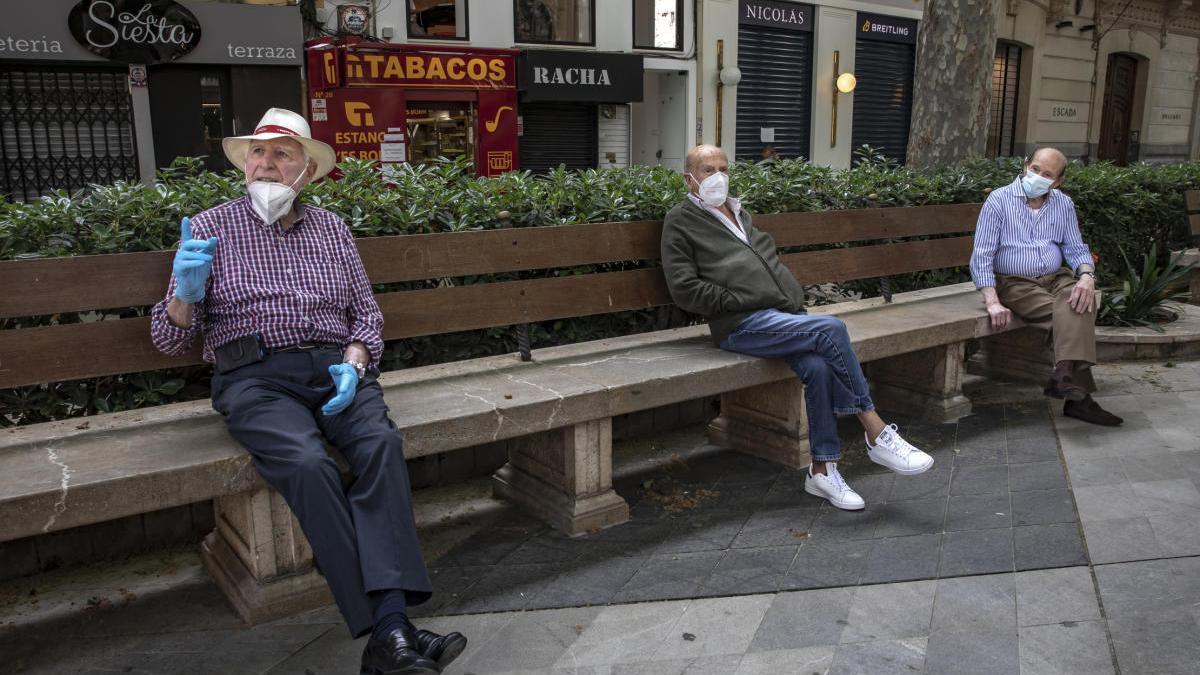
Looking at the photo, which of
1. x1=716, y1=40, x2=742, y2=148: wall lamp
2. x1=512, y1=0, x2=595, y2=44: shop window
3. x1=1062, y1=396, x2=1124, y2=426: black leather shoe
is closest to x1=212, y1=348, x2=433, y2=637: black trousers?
x1=1062, y1=396, x2=1124, y2=426: black leather shoe

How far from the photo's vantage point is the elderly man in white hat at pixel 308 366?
2.76m

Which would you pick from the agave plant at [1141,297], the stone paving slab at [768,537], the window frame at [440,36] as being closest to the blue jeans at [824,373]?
the stone paving slab at [768,537]

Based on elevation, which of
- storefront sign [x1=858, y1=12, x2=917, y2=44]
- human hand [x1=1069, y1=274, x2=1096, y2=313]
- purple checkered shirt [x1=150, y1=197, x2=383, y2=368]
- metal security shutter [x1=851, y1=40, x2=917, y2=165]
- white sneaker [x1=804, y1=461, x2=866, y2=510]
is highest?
storefront sign [x1=858, y1=12, x2=917, y2=44]

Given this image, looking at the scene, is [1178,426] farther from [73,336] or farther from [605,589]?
→ [73,336]

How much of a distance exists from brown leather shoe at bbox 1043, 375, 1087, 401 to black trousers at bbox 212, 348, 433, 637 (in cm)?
357

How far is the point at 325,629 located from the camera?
10.2 feet

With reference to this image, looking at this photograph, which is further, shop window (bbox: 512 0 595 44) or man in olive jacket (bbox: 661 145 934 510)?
shop window (bbox: 512 0 595 44)

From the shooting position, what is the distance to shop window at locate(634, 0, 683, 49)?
1585 centimetres

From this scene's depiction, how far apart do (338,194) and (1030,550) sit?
2.99 m

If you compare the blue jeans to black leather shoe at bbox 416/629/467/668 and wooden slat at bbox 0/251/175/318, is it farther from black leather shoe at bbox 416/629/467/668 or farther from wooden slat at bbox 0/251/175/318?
wooden slat at bbox 0/251/175/318

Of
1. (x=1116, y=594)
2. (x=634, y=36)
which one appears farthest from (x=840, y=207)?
(x=634, y=36)

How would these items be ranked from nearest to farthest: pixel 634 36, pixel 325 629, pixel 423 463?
pixel 325 629
pixel 423 463
pixel 634 36

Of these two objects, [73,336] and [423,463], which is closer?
[73,336]

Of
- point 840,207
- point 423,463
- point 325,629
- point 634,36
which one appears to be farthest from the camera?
point 634,36
